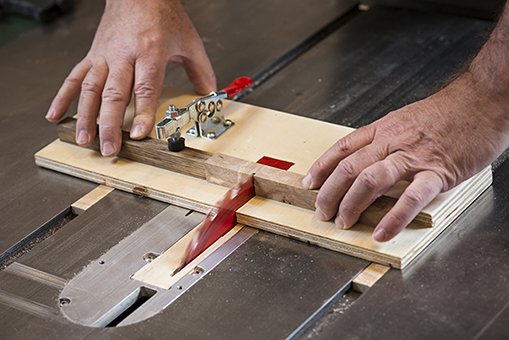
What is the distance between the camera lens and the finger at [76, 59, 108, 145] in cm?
231

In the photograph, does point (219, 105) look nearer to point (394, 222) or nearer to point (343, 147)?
point (343, 147)

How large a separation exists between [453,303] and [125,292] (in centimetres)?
60

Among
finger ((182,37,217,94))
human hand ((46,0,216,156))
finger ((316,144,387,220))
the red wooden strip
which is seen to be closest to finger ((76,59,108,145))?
human hand ((46,0,216,156))

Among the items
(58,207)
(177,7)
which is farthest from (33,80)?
(58,207)

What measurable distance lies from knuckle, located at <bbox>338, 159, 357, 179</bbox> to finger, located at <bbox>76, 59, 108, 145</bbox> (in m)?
0.66

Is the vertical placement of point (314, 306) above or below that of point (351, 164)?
below

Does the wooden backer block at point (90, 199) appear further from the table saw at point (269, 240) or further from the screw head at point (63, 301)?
the screw head at point (63, 301)

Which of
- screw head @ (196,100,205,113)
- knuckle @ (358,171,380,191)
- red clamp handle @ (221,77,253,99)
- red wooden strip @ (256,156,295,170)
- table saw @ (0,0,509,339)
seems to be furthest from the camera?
red clamp handle @ (221,77,253,99)

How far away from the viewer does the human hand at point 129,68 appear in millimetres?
2311

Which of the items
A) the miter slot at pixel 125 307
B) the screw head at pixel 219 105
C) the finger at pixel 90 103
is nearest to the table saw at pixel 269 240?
Answer: the miter slot at pixel 125 307

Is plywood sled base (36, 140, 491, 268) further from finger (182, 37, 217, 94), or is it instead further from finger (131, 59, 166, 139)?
finger (182, 37, 217, 94)

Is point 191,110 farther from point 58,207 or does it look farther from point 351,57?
point 351,57

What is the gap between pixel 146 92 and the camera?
2.37 m

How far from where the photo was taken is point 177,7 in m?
2.57
